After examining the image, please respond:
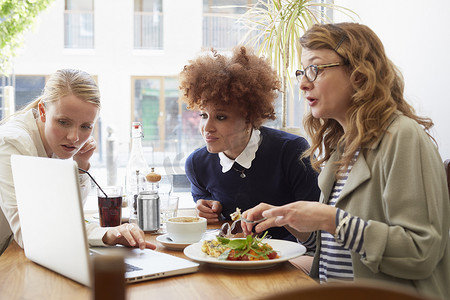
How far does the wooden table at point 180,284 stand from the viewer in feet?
3.62

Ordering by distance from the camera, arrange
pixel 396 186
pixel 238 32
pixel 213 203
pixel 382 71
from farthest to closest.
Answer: pixel 238 32 → pixel 213 203 → pixel 382 71 → pixel 396 186

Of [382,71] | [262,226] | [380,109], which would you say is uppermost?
[382,71]

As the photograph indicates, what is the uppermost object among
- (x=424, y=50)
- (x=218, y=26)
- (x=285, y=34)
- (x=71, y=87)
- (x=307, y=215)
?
(x=218, y=26)

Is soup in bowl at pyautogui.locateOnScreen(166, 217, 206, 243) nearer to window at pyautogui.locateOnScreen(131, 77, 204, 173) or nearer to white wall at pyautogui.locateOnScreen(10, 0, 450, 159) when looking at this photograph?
window at pyautogui.locateOnScreen(131, 77, 204, 173)

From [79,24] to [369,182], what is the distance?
476 cm

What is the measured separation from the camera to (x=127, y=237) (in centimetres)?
143

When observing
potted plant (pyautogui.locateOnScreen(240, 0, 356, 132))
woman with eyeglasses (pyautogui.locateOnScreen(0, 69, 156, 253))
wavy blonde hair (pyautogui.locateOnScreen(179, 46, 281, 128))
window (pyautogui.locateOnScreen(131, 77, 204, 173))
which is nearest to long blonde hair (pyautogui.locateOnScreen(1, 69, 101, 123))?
woman with eyeglasses (pyautogui.locateOnScreen(0, 69, 156, 253))

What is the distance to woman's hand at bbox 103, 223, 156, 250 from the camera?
1428 mm

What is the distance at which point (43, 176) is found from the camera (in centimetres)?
116

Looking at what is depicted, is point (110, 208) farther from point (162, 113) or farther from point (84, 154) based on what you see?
point (162, 113)

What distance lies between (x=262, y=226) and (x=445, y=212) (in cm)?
47

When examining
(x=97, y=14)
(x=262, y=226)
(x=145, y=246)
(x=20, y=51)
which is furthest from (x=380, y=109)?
(x=97, y=14)

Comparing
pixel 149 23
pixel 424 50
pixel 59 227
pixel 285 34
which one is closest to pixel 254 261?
pixel 59 227

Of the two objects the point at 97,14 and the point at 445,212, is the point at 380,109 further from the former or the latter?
the point at 97,14
